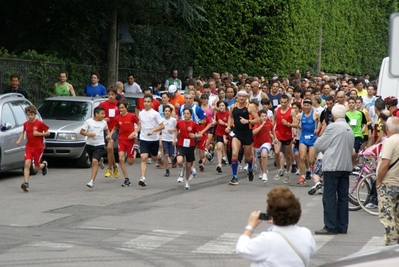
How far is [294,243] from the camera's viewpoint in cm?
571

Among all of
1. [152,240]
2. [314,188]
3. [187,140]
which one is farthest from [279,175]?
[152,240]

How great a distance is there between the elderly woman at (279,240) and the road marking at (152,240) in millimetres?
4908

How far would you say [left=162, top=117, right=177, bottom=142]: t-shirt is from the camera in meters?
20.1

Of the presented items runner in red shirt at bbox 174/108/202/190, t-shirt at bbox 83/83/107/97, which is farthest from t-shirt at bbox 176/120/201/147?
t-shirt at bbox 83/83/107/97

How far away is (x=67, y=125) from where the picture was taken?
2041 centimetres

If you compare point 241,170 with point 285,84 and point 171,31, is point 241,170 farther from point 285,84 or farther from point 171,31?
point 171,31

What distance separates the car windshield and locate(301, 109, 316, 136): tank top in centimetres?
544

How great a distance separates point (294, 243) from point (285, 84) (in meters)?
21.7

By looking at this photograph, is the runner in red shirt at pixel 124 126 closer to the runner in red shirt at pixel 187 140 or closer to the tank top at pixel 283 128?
the runner in red shirt at pixel 187 140

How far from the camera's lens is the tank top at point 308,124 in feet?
58.5

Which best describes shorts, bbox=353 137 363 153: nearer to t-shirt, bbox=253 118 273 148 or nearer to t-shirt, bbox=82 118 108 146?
t-shirt, bbox=253 118 273 148

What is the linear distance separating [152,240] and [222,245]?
0.86 meters

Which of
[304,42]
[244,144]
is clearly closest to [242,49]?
[304,42]

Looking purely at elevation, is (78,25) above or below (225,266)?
above
